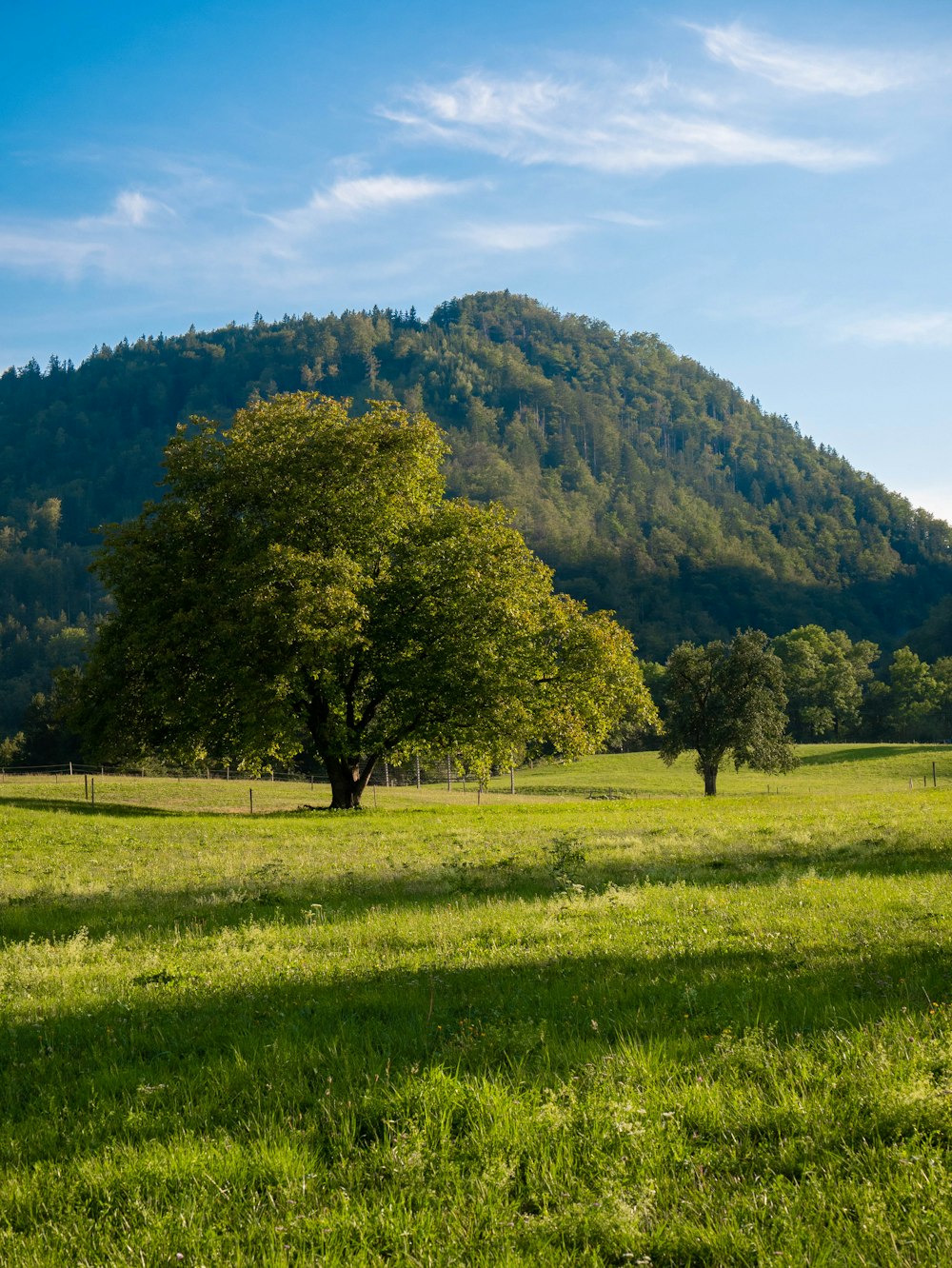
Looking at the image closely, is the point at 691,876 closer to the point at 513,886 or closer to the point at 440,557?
the point at 513,886

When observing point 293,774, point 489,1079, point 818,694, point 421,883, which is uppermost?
point 489,1079

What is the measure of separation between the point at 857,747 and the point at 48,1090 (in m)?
113

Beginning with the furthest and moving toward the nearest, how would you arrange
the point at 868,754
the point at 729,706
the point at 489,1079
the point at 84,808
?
the point at 868,754 < the point at 729,706 < the point at 84,808 < the point at 489,1079

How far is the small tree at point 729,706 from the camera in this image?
62062 millimetres

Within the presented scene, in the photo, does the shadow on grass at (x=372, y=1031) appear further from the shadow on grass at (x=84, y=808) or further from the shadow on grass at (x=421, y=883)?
the shadow on grass at (x=84, y=808)

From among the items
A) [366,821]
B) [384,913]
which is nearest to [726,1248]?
[384,913]

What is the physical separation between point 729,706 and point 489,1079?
59.8 m

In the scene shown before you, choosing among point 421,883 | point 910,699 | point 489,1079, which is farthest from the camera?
point 910,699

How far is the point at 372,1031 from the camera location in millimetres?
7082

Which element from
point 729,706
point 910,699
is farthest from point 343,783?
point 910,699

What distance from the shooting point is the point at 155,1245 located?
428cm

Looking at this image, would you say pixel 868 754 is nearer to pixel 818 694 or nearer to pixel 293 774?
pixel 818 694

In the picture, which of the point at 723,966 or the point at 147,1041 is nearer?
the point at 147,1041

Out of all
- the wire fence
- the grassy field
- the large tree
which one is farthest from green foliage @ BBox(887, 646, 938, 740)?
the grassy field
